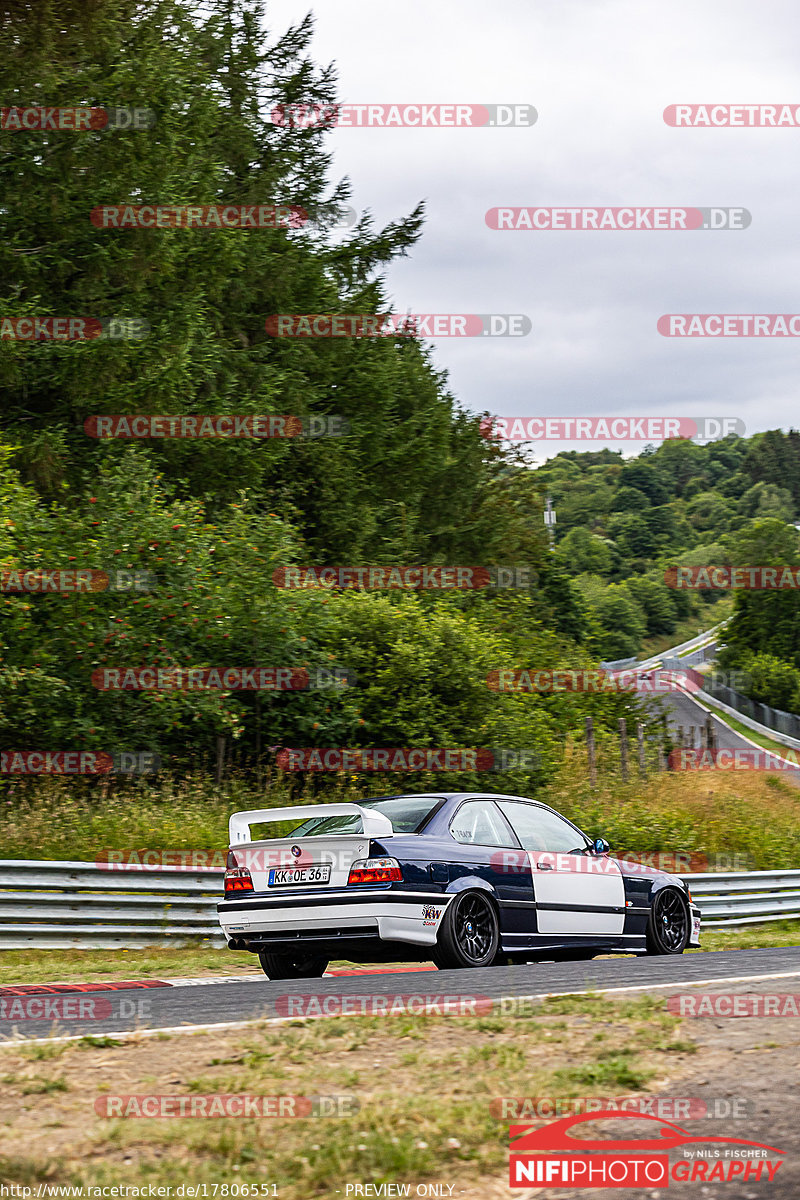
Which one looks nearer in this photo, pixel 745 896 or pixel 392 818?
pixel 392 818

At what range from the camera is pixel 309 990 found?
25.5ft

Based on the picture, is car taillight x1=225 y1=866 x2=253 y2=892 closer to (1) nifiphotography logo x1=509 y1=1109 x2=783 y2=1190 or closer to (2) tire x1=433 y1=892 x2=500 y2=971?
(2) tire x1=433 y1=892 x2=500 y2=971

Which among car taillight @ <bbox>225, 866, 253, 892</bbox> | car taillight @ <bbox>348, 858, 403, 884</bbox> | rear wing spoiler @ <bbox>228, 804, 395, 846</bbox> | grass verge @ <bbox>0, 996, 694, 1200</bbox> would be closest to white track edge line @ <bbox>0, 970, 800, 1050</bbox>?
grass verge @ <bbox>0, 996, 694, 1200</bbox>

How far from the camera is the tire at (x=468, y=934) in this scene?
897 centimetres

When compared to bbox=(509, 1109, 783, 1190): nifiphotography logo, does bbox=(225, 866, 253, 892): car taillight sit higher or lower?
lower

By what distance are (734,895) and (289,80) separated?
2260 cm

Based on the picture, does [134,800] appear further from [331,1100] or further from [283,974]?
[331,1100]

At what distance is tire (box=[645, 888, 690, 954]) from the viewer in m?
11.0

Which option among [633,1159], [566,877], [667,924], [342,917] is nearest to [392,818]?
[342,917]

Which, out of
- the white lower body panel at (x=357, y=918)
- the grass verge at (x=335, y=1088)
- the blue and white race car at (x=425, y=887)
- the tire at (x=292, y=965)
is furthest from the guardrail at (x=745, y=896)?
the grass verge at (x=335, y=1088)

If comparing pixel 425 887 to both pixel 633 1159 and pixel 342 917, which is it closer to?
pixel 342 917

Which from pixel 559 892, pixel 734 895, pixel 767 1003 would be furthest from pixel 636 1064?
pixel 734 895

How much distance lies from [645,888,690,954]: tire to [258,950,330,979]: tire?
3.00 metres

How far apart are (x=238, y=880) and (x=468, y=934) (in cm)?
176
